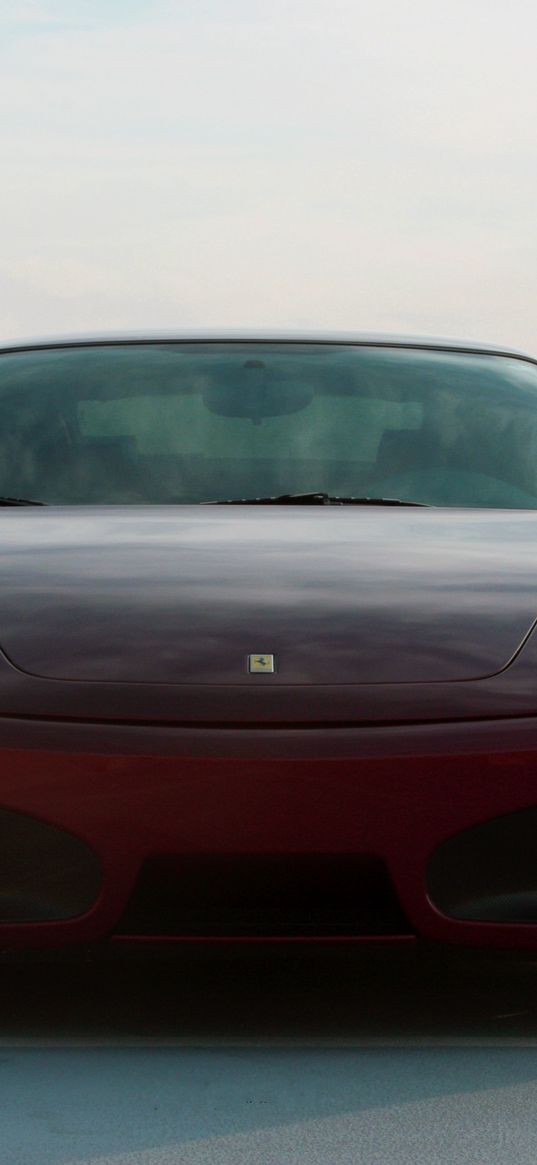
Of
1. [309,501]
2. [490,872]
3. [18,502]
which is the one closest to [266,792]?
[490,872]

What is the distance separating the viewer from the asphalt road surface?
226cm

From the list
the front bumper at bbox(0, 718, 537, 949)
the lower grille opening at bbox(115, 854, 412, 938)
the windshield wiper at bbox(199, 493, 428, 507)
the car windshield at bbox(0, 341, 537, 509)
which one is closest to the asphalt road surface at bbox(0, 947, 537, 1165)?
the lower grille opening at bbox(115, 854, 412, 938)

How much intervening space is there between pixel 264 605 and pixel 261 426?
1.10 metres

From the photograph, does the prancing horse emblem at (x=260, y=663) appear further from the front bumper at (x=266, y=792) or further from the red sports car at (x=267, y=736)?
the front bumper at (x=266, y=792)

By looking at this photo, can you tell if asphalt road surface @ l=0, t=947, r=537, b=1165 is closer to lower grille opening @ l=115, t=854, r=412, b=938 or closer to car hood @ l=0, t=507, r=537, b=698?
lower grille opening @ l=115, t=854, r=412, b=938

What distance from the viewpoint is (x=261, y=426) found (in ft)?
12.6

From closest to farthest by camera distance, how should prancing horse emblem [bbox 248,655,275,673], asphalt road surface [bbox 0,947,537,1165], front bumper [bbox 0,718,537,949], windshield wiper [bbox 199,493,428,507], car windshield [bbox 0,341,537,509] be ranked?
1. asphalt road surface [bbox 0,947,537,1165]
2. front bumper [bbox 0,718,537,949]
3. prancing horse emblem [bbox 248,655,275,673]
4. windshield wiper [bbox 199,493,428,507]
5. car windshield [bbox 0,341,537,509]

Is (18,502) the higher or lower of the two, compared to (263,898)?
higher

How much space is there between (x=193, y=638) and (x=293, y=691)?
0.19m

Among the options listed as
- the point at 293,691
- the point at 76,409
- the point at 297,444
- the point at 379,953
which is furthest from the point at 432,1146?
the point at 76,409

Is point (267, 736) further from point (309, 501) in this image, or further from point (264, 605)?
point (309, 501)

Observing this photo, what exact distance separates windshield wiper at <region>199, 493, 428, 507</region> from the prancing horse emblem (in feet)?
3.19

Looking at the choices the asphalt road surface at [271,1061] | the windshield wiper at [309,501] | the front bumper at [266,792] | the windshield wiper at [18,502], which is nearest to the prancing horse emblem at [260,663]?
the front bumper at [266,792]

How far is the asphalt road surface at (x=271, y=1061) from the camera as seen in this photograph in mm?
2258
